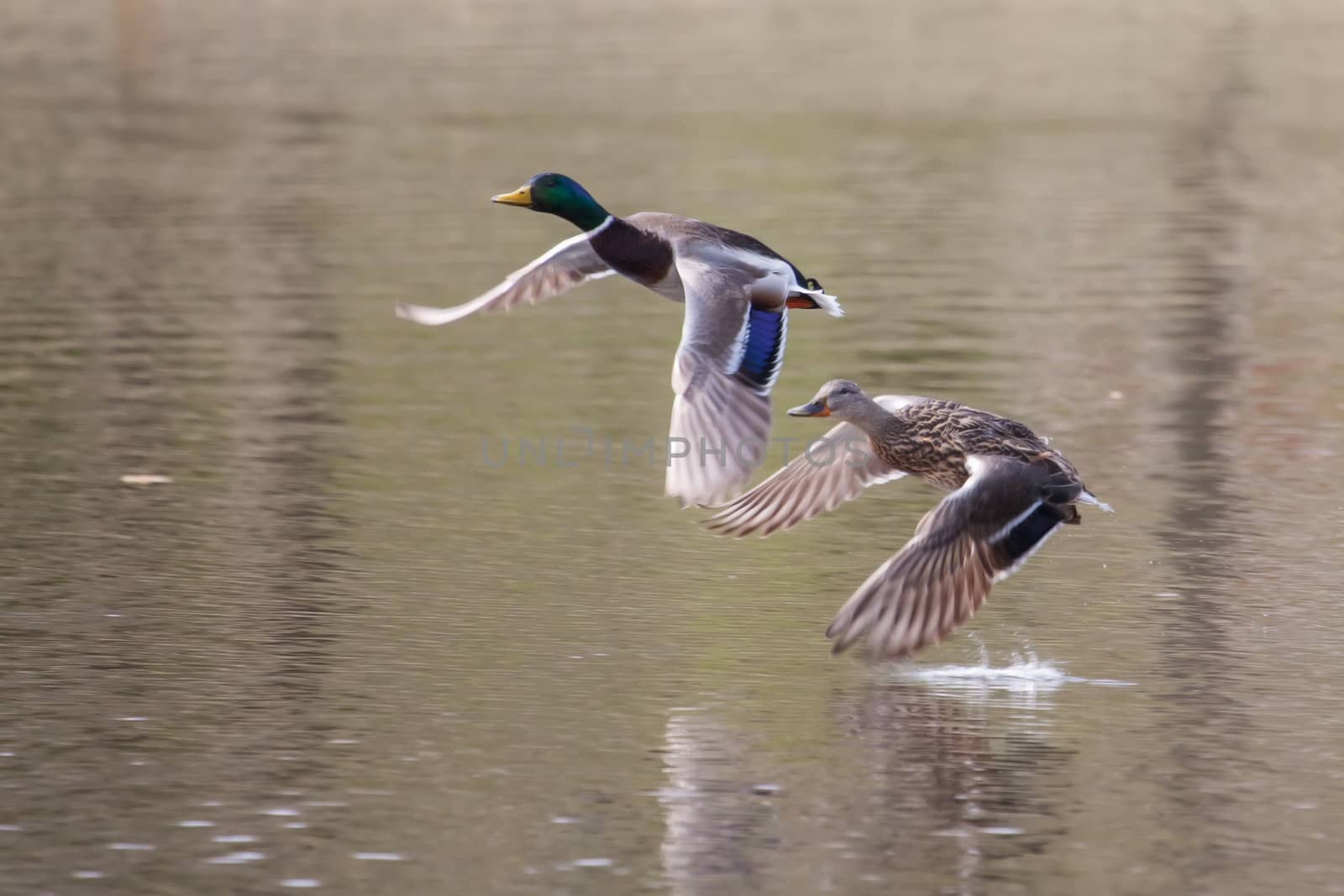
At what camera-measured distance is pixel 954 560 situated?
8953 millimetres

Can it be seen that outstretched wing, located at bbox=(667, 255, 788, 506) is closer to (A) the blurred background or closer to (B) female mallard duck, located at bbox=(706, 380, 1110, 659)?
(B) female mallard duck, located at bbox=(706, 380, 1110, 659)

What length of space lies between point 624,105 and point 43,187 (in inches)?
363

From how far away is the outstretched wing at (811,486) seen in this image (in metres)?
10.5

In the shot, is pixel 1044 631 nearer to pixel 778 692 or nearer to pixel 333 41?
pixel 778 692

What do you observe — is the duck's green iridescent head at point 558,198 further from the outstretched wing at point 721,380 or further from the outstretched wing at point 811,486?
the outstretched wing at point 811,486

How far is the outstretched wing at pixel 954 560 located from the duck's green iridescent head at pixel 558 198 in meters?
2.21

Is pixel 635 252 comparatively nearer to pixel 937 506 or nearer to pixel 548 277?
pixel 548 277

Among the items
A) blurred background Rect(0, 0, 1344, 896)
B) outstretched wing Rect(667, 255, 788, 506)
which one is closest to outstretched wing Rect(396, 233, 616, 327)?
outstretched wing Rect(667, 255, 788, 506)

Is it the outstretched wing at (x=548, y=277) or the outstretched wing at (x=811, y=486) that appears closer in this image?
the outstretched wing at (x=811, y=486)

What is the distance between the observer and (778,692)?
914 cm

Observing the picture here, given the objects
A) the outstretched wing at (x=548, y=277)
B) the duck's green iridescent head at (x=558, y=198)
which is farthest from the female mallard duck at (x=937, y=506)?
the duck's green iridescent head at (x=558, y=198)

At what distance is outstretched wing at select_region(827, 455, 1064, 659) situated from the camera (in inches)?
342

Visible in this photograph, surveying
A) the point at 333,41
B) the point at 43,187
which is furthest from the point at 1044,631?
the point at 333,41

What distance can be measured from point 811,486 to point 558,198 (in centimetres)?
160
